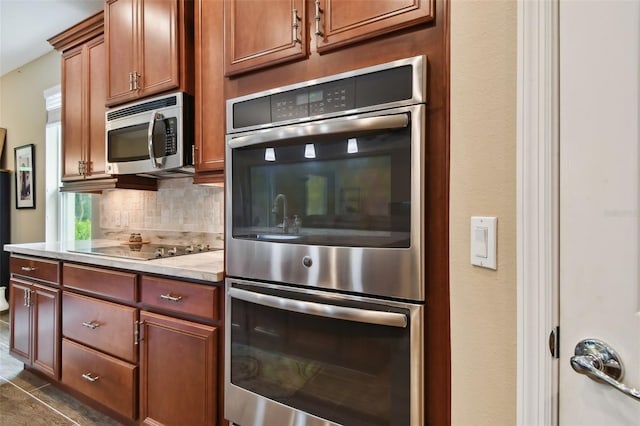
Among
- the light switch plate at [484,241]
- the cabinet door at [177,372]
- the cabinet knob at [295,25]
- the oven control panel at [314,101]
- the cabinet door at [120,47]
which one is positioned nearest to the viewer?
the light switch plate at [484,241]

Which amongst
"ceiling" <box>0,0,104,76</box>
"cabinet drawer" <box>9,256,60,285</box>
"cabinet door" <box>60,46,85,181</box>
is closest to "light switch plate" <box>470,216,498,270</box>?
"cabinet drawer" <box>9,256,60,285</box>

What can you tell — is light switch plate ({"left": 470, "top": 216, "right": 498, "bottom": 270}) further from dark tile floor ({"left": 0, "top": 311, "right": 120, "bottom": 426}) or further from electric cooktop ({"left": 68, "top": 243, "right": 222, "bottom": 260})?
dark tile floor ({"left": 0, "top": 311, "right": 120, "bottom": 426})

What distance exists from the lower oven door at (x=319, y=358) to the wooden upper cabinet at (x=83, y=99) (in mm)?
1732

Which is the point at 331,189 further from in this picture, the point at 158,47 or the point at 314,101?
the point at 158,47

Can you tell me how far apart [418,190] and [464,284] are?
0.30 metres

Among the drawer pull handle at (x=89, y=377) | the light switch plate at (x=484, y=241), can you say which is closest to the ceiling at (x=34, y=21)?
A: the drawer pull handle at (x=89, y=377)

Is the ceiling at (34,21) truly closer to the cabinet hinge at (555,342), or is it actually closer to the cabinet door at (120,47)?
the cabinet door at (120,47)

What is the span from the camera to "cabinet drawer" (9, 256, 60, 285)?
2.12 meters

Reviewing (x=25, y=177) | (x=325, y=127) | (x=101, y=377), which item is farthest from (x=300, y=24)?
(x=25, y=177)

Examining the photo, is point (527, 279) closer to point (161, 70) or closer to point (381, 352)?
point (381, 352)

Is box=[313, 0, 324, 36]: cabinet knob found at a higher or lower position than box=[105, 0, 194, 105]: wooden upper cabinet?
lower

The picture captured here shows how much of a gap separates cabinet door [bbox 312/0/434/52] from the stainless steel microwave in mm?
982

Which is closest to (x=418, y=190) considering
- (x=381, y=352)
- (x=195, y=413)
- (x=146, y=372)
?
(x=381, y=352)

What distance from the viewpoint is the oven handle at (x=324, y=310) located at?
1.05 m
